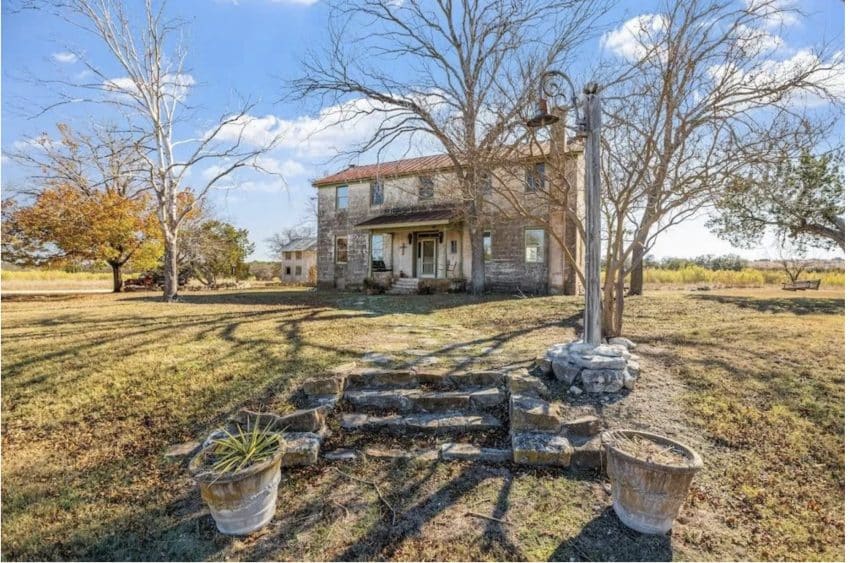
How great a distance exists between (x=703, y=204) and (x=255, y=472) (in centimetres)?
597

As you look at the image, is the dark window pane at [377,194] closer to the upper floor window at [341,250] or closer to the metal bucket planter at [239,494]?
the upper floor window at [341,250]

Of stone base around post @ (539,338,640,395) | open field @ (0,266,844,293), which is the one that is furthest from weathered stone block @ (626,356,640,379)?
open field @ (0,266,844,293)

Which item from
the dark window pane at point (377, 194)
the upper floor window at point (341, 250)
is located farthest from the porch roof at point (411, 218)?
the upper floor window at point (341, 250)

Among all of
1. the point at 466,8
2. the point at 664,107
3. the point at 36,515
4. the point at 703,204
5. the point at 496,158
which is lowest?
the point at 36,515

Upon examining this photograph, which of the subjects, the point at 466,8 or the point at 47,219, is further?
the point at 47,219

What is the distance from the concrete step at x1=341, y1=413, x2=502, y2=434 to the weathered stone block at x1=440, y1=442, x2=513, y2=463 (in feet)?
0.98

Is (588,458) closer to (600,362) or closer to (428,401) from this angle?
(600,362)

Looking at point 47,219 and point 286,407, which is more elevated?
point 47,219

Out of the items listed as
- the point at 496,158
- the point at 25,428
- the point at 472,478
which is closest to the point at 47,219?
the point at 25,428

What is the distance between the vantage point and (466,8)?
13.1 meters

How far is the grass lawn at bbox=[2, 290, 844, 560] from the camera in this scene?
8.04 feet

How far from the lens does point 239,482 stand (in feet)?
8.05

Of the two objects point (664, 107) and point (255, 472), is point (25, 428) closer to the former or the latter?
point (255, 472)

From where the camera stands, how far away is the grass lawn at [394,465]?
245 centimetres
